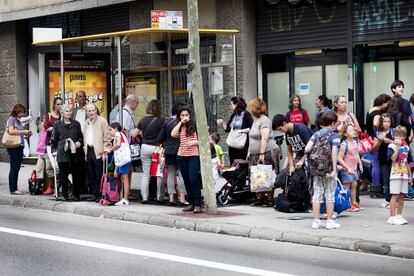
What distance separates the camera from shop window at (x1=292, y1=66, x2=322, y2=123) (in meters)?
18.7

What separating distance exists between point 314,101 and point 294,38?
1.50 m

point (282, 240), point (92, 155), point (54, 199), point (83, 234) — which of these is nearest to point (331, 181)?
point (282, 240)

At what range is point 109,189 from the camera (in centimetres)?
1515

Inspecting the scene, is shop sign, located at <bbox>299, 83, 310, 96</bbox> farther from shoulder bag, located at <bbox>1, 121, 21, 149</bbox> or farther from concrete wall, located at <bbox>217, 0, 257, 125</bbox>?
shoulder bag, located at <bbox>1, 121, 21, 149</bbox>

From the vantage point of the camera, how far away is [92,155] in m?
15.5

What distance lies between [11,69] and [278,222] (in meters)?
16.0

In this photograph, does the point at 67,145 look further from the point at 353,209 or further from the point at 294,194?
the point at 353,209

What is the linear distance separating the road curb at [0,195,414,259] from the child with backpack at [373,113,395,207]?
2822 mm

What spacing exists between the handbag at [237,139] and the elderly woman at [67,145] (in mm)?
2954


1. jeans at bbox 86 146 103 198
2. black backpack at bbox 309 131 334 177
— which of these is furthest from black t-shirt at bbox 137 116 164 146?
black backpack at bbox 309 131 334 177

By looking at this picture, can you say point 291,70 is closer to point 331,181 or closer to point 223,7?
point 223,7

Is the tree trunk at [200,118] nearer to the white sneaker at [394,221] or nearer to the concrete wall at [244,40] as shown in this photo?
→ the white sneaker at [394,221]

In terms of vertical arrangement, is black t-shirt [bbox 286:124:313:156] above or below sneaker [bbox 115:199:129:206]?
above

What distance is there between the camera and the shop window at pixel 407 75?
1688 cm
